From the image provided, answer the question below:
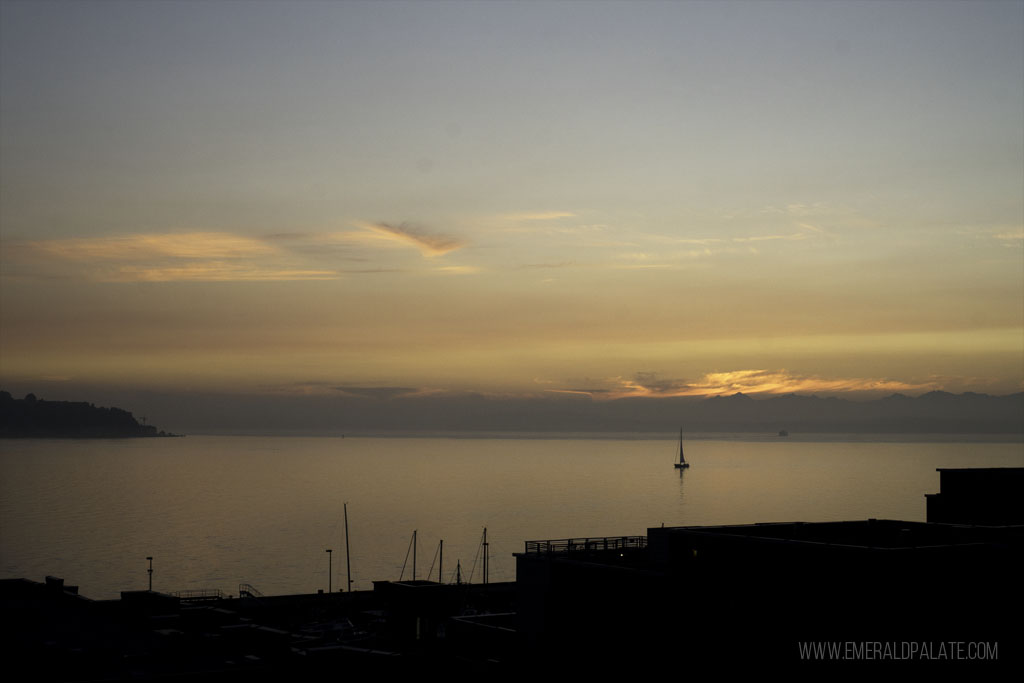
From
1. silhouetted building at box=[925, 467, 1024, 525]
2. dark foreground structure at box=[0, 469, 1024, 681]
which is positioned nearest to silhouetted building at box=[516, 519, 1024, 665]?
dark foreground structure at box=[0, 469, 1024, 681]

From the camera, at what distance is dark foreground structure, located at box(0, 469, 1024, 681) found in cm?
2694

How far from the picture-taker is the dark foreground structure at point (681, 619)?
2694 centimetres

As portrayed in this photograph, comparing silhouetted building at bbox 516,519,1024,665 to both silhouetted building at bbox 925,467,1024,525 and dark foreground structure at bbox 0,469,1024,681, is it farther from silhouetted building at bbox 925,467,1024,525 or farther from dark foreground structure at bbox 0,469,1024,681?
silhouetted building at bbox 925,467,1024,525

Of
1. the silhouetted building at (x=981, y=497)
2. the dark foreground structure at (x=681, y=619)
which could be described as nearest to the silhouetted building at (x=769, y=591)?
the dark foreground structure at (x=681, y=619)

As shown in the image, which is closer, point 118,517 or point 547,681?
point 547,681

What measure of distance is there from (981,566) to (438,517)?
174 meters

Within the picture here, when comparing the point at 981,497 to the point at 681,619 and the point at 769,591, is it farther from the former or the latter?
the point at 681,619

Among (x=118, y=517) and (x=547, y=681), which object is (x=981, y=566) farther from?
(x=118, y=517)

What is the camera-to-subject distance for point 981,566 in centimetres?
2750

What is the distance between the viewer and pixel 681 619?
3278 cm

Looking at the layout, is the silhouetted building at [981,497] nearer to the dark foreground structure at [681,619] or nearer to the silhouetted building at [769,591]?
the dark foreground structure at [681,619]

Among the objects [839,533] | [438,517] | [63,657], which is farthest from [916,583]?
[438,517]

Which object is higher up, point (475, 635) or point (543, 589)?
point (543, 589)

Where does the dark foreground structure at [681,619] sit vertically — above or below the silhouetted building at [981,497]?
below
